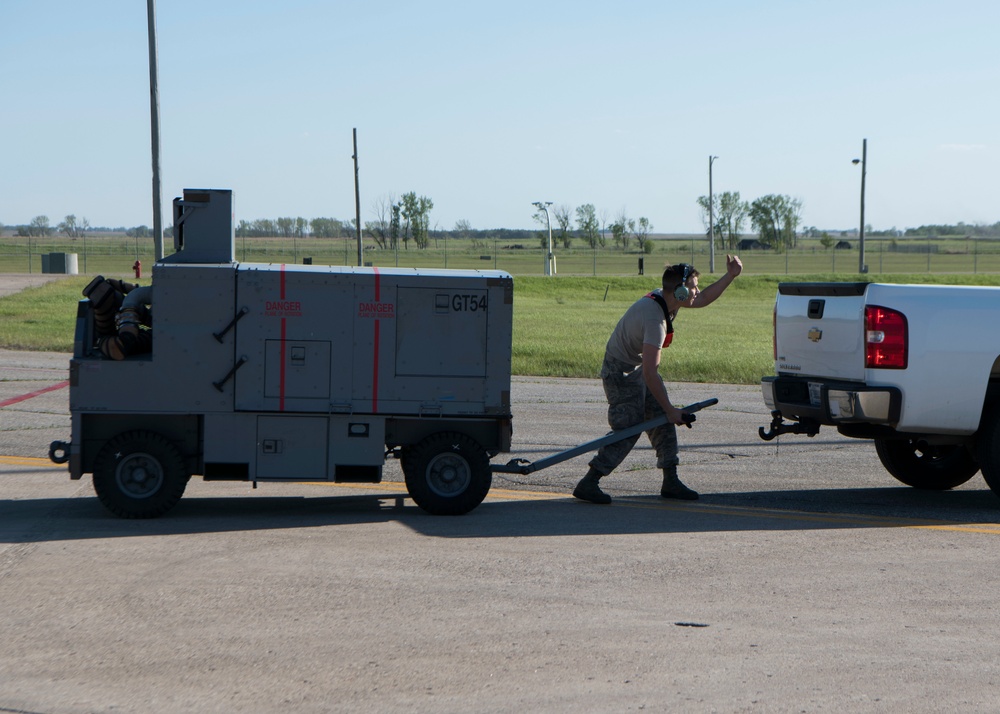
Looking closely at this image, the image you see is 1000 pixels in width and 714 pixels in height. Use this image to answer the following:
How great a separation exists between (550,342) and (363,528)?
1706 cm

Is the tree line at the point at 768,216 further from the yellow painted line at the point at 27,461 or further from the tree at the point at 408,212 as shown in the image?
the yellow painted line at the point at 27,461

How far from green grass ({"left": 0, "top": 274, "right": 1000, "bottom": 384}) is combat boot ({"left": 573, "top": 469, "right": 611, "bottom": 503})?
10593mm

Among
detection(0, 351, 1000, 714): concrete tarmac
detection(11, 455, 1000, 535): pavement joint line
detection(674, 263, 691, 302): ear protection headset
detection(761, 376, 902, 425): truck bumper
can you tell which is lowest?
detection(11, 455, 1000, 535): pavement joint line

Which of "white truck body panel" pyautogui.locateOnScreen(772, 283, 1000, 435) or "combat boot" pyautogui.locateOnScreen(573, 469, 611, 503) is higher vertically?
"white truck body panel" pyautogui.locateOnScreen(772, 283, 1000, 435)

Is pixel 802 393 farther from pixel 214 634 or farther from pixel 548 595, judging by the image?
pixel 214 634

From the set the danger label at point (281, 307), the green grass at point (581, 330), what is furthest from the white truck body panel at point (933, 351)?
the green grass at point (581, 330)

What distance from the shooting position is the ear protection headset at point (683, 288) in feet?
27.8

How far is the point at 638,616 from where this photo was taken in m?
5.87

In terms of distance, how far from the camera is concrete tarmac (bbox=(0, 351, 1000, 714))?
190 inches

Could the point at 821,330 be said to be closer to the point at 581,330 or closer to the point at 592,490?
the point at 592,490

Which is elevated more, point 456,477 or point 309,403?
point 309,403

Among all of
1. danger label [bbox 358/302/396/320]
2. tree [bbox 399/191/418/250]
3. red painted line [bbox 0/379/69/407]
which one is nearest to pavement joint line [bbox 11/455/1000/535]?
danger label [bbox 358/302/396/320]

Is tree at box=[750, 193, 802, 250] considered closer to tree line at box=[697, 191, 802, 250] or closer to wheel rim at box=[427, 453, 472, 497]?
tree line at box=[697, 191, 802, 250]

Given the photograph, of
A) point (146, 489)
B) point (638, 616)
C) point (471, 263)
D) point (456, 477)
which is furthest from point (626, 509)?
point (471, 263)
